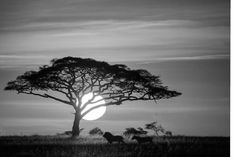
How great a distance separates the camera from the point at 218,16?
1947 centimetres

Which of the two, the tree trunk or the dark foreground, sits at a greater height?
the tree trunk

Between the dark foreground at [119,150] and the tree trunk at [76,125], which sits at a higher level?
the tree trunk at [76,125]

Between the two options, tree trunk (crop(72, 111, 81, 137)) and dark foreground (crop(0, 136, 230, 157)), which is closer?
dark foreground (crop(0, 136, 230, 157))

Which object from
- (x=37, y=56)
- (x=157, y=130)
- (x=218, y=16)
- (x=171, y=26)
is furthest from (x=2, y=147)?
(x=157, y=130)

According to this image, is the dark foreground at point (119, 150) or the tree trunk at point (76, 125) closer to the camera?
the dark foreground at point (119, 150)


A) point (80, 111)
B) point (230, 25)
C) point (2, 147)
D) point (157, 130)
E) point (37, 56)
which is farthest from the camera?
point (157, 130)

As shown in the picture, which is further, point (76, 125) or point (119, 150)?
point (76, 125)

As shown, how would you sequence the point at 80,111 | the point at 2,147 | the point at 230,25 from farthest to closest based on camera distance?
the point at 80,111, the point at 2,147, the point at 230,25

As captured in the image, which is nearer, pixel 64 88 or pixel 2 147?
pixel 2 147

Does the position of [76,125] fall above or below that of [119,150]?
above

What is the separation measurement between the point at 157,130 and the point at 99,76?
821 cm

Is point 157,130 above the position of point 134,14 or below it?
below
